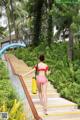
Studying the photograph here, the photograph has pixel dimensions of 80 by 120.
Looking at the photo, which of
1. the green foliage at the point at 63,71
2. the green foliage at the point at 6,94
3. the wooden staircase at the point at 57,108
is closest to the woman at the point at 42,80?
the wooden staircase at the point at 57,108

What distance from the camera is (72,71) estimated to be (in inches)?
829

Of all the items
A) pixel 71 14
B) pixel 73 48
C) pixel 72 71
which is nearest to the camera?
pixel 72 71

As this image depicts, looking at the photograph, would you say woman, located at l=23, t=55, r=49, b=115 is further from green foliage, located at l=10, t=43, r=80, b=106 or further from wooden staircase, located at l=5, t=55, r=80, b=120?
green foliage, located at l=10, t=43, r=80, b=106

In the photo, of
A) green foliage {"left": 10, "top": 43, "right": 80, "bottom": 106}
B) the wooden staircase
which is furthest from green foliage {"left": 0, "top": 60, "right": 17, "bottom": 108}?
green foliage {"left": 10, "top": 43, "right": 80, "bottom": 106}

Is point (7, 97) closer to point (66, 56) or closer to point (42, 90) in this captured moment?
point (42, 90)

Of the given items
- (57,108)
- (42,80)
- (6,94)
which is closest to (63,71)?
(57,108)

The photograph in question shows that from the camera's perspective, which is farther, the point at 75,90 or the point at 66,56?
the point at 66,56

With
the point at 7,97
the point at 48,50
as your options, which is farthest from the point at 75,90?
the point at 48,50

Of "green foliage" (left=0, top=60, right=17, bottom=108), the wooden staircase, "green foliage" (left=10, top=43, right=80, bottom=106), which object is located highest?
"green foliage" (left=0, top=60, right=17, bottom=108)

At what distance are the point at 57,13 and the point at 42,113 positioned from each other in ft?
39.7

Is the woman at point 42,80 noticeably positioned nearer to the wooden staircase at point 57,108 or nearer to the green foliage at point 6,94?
the wooden staircase at point 57,108

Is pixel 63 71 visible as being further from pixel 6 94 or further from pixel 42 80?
pixel 42 80

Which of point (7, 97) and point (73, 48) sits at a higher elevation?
point (7, 97)

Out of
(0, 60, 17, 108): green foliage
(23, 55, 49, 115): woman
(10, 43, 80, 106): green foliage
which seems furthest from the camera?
(10, 43, 80, 106): green foliage
